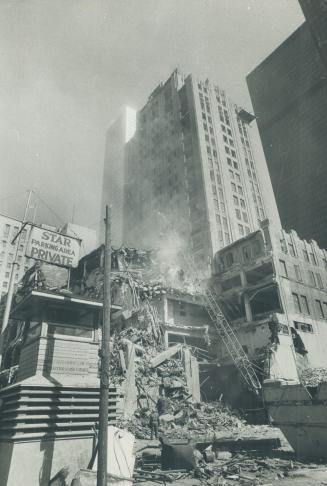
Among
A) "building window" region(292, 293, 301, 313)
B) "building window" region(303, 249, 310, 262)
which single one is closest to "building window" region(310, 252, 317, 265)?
"building window" region(303, 249, 310, 262)

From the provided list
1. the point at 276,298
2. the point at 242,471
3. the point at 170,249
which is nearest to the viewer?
the point at 242,471

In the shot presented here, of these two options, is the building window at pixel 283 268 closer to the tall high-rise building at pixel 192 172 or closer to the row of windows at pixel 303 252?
the row of windows at pixel 303 252

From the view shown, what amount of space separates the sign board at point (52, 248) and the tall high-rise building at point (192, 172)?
47352 mm

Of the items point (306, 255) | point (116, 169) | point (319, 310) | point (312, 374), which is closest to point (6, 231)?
point (116, 169)

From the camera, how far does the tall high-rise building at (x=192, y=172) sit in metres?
70.4

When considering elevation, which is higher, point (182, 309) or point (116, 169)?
point (116, 169)

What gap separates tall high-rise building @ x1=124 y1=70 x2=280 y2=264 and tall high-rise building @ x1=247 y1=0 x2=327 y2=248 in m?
27.9

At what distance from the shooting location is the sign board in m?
14.1

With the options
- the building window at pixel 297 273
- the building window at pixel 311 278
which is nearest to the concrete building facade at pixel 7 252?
the building window at pixel 297 273

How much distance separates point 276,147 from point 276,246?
93.3 m

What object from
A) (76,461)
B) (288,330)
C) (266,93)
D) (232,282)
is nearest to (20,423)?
(76,461)

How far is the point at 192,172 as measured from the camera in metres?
76.8

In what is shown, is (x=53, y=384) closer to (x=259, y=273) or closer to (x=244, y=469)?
(x=244, y=469)

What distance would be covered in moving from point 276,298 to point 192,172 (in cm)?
4382
